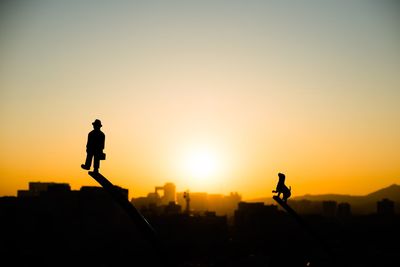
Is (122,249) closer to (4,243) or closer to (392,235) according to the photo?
(4,243)

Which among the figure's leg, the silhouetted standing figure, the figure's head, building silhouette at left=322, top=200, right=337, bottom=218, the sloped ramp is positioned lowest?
the sloped ramp

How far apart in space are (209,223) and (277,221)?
1545 centimetres

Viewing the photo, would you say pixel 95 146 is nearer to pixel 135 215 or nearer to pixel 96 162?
pixel 96 162

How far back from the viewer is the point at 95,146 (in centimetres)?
1025

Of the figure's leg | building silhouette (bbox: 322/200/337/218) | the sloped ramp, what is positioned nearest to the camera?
the sloped ramp

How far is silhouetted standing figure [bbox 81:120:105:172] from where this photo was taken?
10070 millimetres

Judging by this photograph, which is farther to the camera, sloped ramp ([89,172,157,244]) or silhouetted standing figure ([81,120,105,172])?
silhouetted standing figure ([81,120,105,172])

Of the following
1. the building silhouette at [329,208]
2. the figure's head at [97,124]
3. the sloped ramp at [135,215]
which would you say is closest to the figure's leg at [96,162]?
the figure's head at [97,124]

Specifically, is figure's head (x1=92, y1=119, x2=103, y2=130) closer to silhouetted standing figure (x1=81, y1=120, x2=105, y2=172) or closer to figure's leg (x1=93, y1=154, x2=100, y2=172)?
silhouetted standing figure (x1=81, y1=120, x2=105, y2=172)

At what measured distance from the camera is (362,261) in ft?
168

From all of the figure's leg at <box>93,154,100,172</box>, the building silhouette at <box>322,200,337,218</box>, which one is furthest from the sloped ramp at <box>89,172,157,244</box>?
the building silhouette at <box>322,200,337,218</box>

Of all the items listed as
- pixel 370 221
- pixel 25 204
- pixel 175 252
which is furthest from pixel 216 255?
pixel 370 221

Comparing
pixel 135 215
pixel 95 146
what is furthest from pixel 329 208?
pixel 135 215

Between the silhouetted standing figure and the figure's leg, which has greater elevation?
the silhouetted standing figure
